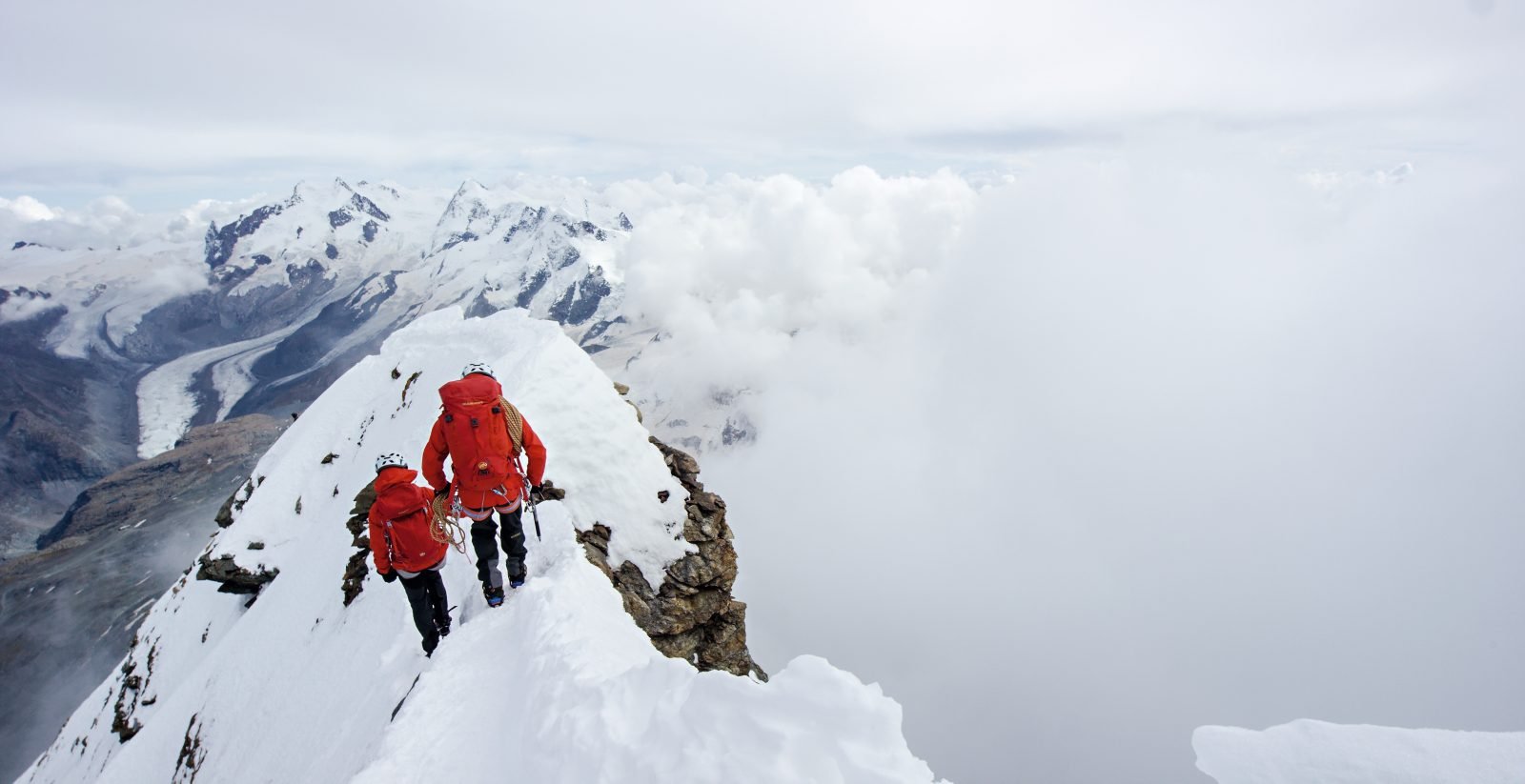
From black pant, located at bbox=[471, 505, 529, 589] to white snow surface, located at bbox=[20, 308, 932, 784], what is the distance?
1.86ft

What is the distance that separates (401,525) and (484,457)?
5.70ft

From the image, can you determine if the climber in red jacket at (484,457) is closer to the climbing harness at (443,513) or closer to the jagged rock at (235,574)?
the climbing harness at (443,513)

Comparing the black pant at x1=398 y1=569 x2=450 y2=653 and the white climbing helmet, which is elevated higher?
the white climbing helmet

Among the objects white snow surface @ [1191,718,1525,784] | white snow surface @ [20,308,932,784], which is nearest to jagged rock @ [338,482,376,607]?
white snow surface @ [20,308,932,784]

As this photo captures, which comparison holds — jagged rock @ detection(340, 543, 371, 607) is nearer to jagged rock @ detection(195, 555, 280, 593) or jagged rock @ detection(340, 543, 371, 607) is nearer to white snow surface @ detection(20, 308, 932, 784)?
white snow surface @ detection(20, 308, 932, 784)

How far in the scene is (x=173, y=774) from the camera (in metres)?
17.9

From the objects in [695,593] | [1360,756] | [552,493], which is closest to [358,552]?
[552,493]

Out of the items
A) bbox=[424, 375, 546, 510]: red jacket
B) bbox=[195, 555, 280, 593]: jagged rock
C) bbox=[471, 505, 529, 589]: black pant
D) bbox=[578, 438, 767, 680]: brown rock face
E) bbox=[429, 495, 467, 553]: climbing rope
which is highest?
bbox=[424, 375, 546, 510]: red jacket

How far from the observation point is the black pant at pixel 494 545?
34.7 feet

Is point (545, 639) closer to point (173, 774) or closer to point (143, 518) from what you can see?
point (173, 774)

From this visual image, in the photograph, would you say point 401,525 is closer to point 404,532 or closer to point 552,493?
point 404,532

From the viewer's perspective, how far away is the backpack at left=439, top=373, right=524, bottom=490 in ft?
32.1

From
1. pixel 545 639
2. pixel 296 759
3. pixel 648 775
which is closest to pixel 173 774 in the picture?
pixel 296 759

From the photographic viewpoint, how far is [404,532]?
9938 mm
